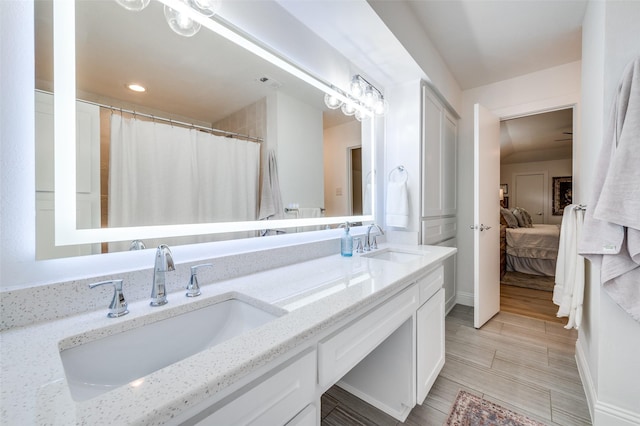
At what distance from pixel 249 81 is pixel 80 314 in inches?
44.5

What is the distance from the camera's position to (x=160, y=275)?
0.79 metres

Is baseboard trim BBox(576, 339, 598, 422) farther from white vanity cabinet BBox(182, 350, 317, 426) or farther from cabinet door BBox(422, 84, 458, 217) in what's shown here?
white vanity cabinet BBox(182, 350, 317, 426)

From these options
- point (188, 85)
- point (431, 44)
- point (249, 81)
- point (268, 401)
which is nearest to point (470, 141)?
point (431, 44)

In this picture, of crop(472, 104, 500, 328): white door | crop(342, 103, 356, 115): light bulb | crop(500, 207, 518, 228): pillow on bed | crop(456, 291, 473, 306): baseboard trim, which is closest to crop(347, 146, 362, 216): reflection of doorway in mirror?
crop(342, 103, 356, 115): light bulb

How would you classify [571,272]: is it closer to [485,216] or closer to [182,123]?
[485,216]

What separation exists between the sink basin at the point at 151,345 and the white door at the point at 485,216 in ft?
6.98

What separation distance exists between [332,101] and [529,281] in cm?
376

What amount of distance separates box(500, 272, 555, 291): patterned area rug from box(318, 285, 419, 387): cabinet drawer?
128 inches

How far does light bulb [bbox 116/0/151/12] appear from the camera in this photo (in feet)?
2.79

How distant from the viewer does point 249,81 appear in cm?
127

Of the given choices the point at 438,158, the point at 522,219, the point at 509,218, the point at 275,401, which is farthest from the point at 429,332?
the point at 522,219

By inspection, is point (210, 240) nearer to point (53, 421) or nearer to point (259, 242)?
point (259, 242)

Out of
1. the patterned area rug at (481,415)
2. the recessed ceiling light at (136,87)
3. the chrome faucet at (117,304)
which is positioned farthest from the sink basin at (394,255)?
the recessed ceiling light at (136,87)

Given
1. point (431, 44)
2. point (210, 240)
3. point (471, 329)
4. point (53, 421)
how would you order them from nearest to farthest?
point (53, 421) → point (210, 240) → point (431, 44) → point (471, 329)
